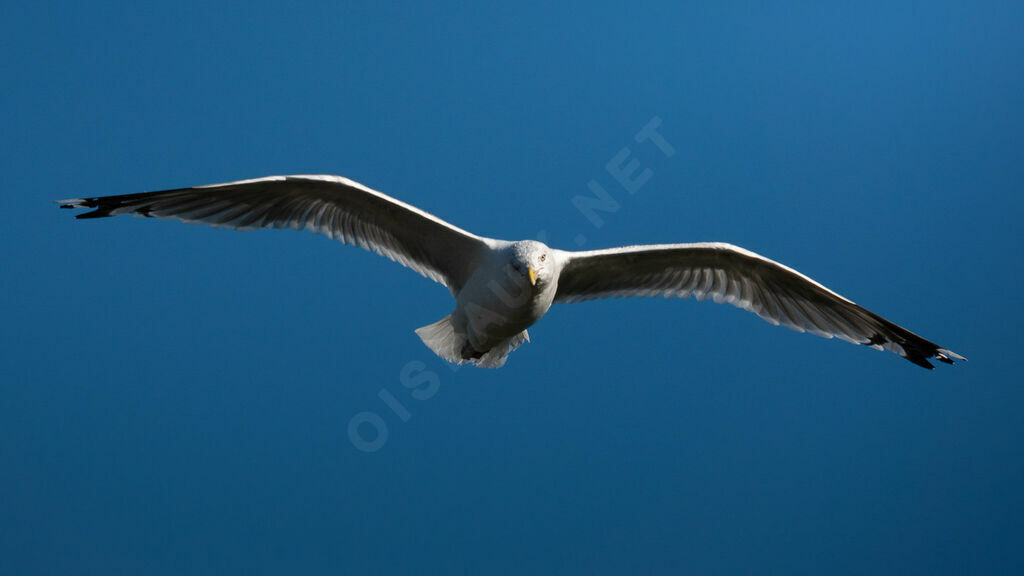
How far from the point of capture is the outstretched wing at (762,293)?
517cm

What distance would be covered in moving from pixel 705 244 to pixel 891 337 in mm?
1374

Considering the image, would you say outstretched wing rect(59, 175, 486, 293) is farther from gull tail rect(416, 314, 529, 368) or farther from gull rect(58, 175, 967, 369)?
gull tail rect(416, 314, 529, 368)

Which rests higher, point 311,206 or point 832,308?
point 832,308

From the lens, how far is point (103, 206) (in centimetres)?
457

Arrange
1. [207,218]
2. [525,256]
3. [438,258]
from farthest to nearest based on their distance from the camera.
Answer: [438,258]
[207,218]
[525,256]

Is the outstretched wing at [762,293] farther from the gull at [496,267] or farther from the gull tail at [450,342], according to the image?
the gull tail at [450,342]

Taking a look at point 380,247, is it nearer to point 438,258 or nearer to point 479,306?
point 438,258

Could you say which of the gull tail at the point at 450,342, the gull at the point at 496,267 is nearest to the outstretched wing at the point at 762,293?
the gull at the point at 496,267

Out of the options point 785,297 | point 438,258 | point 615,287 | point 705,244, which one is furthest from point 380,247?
point 785,297

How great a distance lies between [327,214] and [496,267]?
1.05 meters

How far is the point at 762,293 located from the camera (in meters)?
5.35

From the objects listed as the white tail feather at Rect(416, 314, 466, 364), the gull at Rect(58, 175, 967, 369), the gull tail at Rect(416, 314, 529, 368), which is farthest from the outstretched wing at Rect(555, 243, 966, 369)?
the white tail feather at Rect(416, 314, 466, 364)

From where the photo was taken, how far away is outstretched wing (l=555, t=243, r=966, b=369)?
5172 mm

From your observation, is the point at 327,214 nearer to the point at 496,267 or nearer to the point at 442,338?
the point at 442,338
